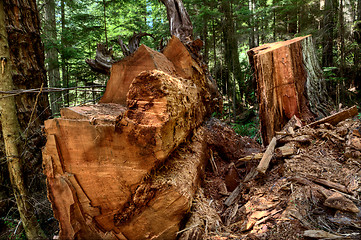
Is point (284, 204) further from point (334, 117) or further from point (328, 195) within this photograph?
point (334, 117)

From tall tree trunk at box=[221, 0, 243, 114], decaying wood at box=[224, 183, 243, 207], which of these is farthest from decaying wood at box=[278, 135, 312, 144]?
tall tree trunk at box=[221, 0, 243, 114]

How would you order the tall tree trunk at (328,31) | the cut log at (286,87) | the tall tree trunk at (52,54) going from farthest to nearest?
1. the tall tree trunk at (328,31)
2. the tall tree trunk at (52,54)
3. the cut log at (286,87)

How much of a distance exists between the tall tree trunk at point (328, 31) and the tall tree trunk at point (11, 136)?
9373 millimetres

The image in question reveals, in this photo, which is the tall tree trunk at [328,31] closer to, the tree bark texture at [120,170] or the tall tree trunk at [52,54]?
the tree bark texture at [120,170]

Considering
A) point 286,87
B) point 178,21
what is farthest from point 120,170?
point 178,21

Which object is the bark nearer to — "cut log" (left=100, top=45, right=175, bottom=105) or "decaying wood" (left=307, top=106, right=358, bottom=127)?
"cut log" (left=100, top=45, right=175, bottom=105)

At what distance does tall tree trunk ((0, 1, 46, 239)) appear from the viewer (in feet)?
8.43

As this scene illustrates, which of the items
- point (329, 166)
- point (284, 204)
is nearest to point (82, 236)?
point (284, 204)

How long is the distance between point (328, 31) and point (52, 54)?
1134cm

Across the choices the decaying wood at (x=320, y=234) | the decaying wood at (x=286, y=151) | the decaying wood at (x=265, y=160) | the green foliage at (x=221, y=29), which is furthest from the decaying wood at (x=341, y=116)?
the green foliage at (x=221, y=29)

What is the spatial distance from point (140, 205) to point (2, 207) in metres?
3.73

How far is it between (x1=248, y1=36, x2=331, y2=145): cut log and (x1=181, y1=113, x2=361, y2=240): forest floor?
1.72ft

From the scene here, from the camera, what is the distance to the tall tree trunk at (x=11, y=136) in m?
2.57

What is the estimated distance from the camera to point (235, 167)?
3021mm
